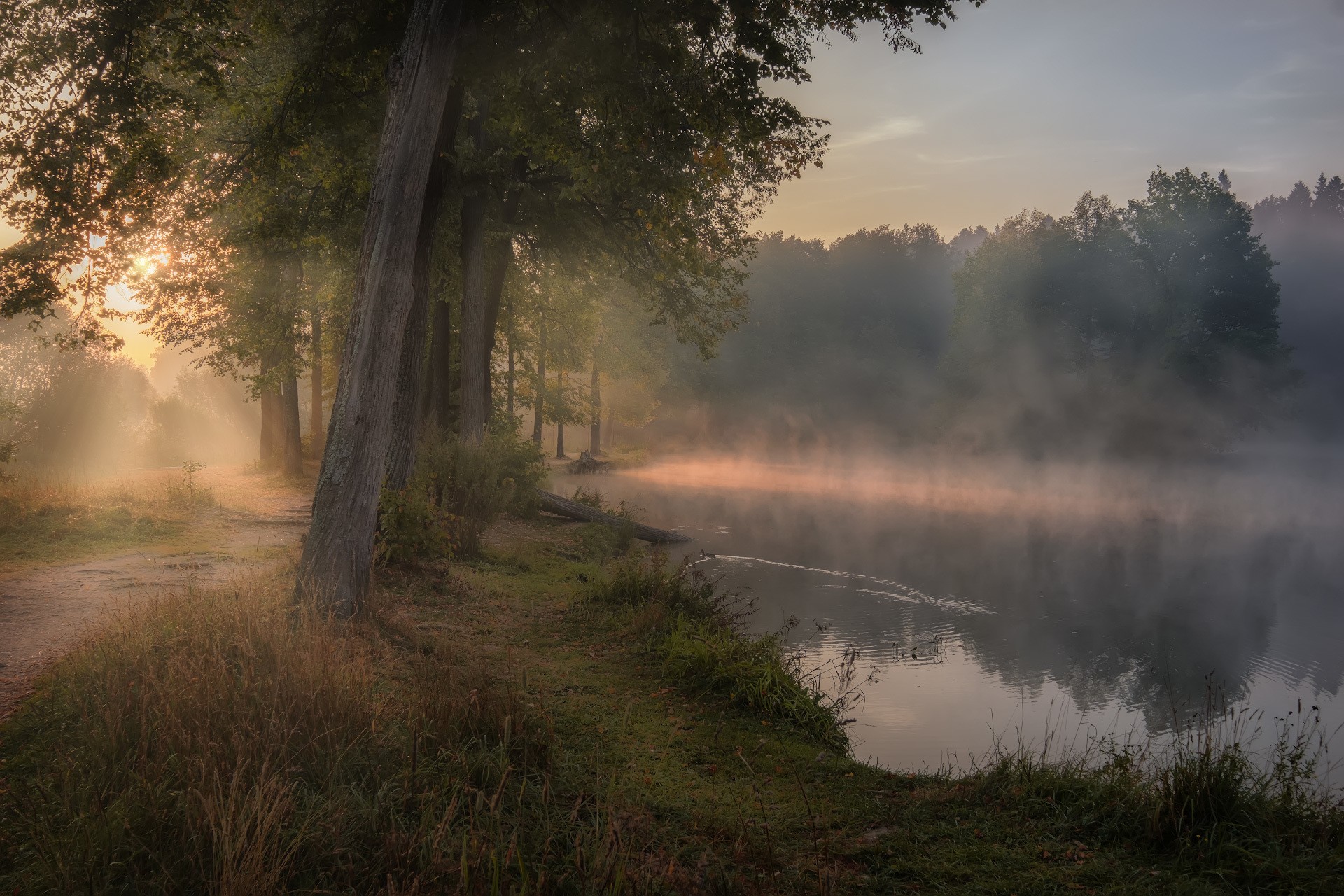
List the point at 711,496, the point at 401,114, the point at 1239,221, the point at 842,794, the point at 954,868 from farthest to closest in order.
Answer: the point at 1239,221
the point at 711,496
the point at 401,114
the point at 842,794
the point at 954,868

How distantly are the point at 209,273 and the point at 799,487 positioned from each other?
886 inches

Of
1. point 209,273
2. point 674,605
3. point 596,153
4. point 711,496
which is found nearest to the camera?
point 674,605

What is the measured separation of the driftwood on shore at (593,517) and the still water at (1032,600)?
50 cm

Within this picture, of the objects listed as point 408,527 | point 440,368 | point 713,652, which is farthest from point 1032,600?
point 440,368

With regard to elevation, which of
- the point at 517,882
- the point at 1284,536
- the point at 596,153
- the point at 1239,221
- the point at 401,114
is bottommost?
the point at 1284,536

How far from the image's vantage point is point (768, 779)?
17.8 feet

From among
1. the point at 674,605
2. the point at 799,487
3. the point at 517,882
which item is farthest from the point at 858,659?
the point at 799,487

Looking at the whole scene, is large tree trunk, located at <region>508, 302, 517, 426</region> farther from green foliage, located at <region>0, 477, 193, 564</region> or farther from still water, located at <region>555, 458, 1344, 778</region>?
green foliage, located at <region>0, 477, 193, 564</region>

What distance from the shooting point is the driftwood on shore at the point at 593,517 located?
17953mm

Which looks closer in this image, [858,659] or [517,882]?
[517,882]

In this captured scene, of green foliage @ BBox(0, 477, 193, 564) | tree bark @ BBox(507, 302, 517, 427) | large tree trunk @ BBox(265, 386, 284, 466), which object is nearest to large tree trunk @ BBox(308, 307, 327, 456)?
large tree trunk @ BBox(265, 386, 284, 466)

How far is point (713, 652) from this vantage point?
758 centimetres

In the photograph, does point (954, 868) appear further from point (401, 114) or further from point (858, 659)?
point (401, 114)

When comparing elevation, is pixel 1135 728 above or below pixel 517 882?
below
